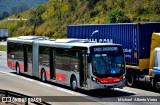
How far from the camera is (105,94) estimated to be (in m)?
21.1

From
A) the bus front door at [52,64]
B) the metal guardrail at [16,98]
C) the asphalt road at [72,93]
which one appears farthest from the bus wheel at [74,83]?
the metal guardrail at [16,98]

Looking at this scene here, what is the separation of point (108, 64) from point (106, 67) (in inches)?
8.4

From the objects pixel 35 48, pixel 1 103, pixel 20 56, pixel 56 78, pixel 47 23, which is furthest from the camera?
pixel 47 23

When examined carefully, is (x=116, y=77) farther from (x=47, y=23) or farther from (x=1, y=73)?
(x=47, y=23)

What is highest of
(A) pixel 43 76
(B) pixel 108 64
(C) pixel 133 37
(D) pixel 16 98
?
(C) pixel 133 37

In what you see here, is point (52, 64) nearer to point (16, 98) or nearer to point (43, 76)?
point (43, 76)

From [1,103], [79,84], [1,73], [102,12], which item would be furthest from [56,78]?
[102,12]

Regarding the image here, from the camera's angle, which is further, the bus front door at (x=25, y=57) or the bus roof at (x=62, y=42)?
the bus front door at (x=25, y=57)

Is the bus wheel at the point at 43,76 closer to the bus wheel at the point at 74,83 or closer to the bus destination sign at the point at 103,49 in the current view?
the bus wheel at the point at 74,83

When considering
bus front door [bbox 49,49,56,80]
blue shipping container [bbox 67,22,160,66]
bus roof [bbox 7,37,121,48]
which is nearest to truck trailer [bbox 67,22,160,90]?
blue shipping container [bbox 67,22,160,66]

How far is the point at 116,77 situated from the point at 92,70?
142 cm

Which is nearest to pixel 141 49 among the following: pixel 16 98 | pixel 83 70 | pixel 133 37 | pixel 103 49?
pixel 133 37

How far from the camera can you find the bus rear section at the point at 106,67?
20.1 meters

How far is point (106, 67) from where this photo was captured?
799 inches
